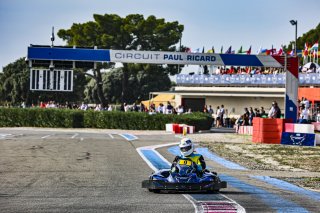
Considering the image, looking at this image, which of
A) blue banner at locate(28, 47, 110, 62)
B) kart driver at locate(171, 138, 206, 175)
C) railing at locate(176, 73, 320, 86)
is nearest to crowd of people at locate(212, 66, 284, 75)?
railing at locate(176, 73, 320, 86)

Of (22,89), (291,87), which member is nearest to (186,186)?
(291,87)

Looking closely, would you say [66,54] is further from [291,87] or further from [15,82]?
[15,82]

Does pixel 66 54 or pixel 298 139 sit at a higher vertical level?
pixel 66 54

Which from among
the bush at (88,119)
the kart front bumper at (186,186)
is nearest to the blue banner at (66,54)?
the bush at (88,119)

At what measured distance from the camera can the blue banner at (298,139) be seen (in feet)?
96.3

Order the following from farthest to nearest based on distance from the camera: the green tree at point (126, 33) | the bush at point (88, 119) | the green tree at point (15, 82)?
the green tree at point (15, 82)
the green tree at point (126, 33)
the bush at point (88, 119)

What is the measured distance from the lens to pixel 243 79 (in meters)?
65.1

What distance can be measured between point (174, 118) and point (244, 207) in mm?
32480

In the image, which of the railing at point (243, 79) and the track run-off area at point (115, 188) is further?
the railing at point (243, 79)

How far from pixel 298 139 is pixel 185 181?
1820cm

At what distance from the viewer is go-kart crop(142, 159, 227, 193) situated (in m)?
12.2

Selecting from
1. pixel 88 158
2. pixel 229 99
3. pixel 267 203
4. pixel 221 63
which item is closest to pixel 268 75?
pixel 229 99

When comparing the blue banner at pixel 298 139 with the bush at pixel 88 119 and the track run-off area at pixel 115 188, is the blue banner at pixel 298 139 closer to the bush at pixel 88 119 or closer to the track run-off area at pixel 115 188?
the track run-off area at pixel 115 188

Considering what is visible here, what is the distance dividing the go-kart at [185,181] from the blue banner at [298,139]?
1763 cm
